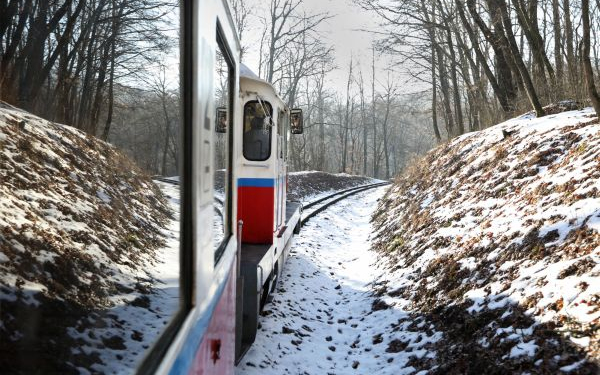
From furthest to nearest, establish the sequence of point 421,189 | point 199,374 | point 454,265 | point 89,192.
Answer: point 421,189 → point 454,265 → point 199,374 → point 89,192

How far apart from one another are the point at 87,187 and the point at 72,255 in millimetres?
208

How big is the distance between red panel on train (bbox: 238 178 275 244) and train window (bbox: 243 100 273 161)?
0.39 metres

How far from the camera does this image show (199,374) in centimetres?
189

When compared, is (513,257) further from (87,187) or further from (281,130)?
(87,187)

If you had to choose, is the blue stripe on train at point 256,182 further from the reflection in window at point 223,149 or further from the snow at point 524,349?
the snow at point 524,349

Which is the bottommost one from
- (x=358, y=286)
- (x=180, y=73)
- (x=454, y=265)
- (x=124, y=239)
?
(x=358, y=286)

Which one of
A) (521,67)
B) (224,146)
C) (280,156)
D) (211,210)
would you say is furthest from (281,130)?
(521,67)

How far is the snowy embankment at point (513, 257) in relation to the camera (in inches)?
155

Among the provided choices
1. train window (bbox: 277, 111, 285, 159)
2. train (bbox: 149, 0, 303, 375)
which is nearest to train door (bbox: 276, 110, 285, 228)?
train window (bbox: 277, 111, 285, 159)

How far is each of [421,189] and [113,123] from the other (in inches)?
487

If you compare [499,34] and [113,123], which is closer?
[113,123]

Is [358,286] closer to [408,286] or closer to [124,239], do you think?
[408,286]

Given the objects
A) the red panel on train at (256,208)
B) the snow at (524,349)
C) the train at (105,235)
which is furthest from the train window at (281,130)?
the train at (105,235)

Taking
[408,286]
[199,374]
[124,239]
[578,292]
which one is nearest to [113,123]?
[124,239]
